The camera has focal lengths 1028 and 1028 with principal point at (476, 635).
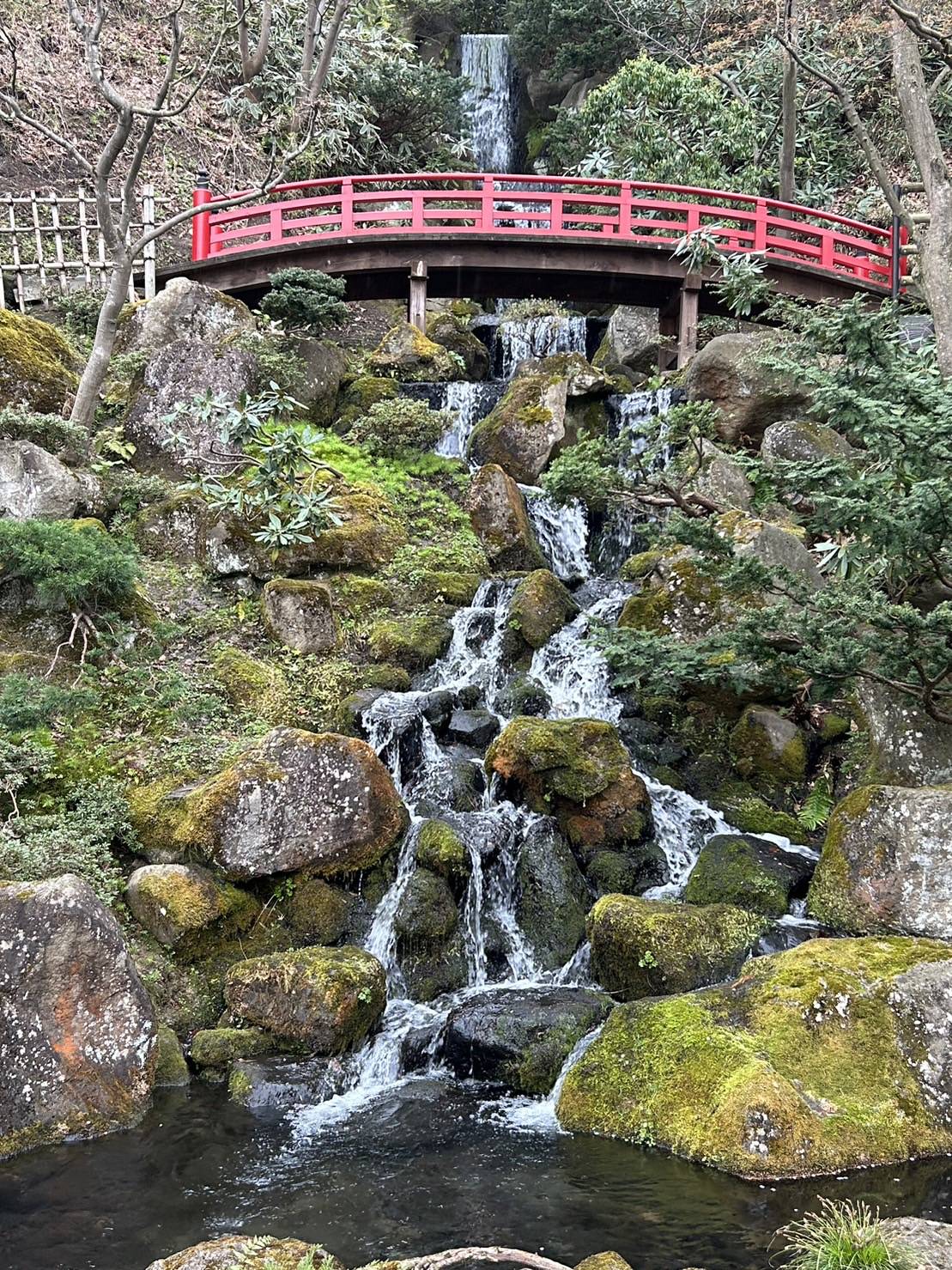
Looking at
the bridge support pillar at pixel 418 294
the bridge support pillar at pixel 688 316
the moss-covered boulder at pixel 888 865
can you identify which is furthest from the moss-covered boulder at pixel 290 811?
the bridge support pillar at pixel 688 316

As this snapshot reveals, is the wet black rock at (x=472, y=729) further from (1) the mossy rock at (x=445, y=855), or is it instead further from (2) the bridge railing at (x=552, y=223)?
(2) the bridge railing at (x=552, y=223)

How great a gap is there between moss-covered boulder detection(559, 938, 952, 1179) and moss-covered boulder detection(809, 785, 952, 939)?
2.37 feet

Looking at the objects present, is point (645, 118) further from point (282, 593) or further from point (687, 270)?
point (282, 593)

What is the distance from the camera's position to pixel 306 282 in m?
16.6

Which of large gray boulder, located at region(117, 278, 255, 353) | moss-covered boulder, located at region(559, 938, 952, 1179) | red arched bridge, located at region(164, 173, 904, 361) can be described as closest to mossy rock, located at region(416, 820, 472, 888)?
moss-covered boulder, located at region(559, 938, 952, 1179)

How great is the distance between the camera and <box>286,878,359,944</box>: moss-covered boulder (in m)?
8.95

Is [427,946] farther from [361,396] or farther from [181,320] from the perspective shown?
[361,396]

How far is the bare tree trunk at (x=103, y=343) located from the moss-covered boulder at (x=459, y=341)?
7.48 metres

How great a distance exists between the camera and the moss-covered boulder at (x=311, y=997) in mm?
7684

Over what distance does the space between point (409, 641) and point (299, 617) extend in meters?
1.30

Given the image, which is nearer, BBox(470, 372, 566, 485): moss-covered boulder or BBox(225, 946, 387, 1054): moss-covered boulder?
BBox(225, 946, 387, 1054): moss-covered boulder

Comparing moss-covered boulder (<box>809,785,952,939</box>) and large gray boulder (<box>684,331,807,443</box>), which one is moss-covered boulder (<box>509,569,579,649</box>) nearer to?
moss-covered boulder (<box>809,785,952,939</box>)

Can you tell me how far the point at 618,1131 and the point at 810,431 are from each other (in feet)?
34.6

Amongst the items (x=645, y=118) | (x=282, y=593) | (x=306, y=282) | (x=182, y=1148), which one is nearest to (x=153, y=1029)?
(x=182, y=1148)
